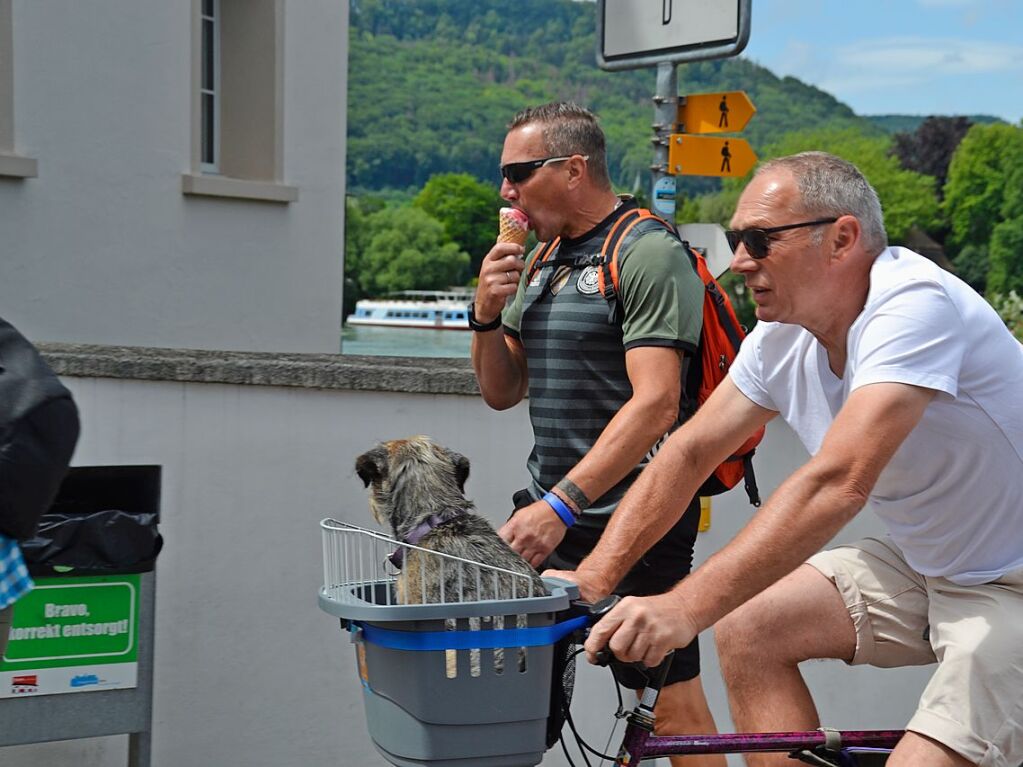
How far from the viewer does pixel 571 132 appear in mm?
3777

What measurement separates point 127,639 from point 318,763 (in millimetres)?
1095

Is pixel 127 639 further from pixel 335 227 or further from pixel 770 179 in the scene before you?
pixel 335 227

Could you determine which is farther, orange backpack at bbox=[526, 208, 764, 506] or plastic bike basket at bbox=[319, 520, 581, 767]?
orange backpack at bbox=[526, 208, 764, 506]

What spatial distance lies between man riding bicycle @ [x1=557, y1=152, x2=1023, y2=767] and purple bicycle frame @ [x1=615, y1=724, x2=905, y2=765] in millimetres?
63

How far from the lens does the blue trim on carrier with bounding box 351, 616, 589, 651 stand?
2395mm

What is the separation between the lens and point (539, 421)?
12.5 ft

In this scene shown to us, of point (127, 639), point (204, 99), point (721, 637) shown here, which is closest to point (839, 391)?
point (721, 637)

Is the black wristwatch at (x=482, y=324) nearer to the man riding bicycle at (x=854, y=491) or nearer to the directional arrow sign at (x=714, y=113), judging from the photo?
the man riding bicycle at (x=854, y=491)

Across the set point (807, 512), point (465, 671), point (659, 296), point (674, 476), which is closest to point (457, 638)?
point (465, 671)

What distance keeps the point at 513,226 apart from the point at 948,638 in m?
1.66

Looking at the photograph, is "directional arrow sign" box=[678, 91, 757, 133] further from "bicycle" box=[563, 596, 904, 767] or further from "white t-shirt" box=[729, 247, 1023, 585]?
"bicycle" box=[563, 596, 904, 767]

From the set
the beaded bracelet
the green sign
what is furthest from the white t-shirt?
the green sign

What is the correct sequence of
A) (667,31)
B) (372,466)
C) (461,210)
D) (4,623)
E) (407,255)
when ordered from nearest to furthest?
(4,623) < (372,466) < (667,31) < (407,255) < (461,210)

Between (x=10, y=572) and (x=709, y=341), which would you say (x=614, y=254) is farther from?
(x=10, y=572)
